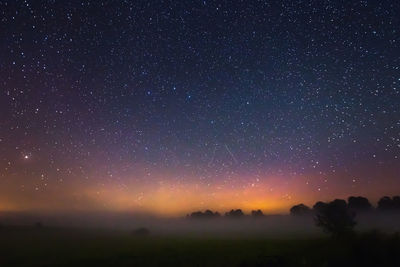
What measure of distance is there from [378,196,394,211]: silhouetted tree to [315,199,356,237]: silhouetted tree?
219ft

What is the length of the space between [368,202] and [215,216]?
96275 mm


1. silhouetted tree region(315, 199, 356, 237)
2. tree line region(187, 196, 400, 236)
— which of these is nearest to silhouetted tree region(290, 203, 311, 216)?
tree line region(187, 196, 400, 236)

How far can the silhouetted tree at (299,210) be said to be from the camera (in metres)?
147

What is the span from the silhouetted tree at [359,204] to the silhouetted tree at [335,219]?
64140 millimetres

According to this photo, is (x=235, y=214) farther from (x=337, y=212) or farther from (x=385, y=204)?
(x=337, y=212)

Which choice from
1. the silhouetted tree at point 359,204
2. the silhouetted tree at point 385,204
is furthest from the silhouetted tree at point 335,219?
the silhouetted tree at point 385,204

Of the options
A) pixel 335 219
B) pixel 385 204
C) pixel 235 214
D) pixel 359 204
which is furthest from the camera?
pixel 235 214

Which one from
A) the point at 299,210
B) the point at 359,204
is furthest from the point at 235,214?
the point at 359,204

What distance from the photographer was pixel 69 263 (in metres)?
34.8

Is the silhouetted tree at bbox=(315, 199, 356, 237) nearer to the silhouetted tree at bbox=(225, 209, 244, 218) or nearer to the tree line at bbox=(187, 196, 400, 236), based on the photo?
the tree line at bbox=(187, 196, 400, 236)

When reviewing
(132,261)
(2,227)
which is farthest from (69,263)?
(2,227)

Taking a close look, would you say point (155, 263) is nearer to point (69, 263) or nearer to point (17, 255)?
point (69, 263)

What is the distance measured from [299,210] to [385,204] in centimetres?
4412

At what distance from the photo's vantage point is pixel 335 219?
5384 centimetres
